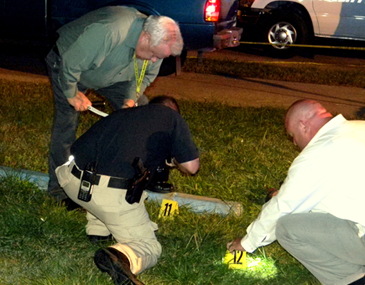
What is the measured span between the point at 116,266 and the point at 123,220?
38 centimetres

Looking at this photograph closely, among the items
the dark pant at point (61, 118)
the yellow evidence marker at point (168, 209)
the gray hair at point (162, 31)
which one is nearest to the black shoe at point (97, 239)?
the yellow evidence marker at point (168, 209)

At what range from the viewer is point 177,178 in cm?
523

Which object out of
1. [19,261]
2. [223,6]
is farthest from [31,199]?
[223,6]

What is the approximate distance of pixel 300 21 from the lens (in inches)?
452

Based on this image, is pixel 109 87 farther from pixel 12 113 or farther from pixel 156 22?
pixel 12 113

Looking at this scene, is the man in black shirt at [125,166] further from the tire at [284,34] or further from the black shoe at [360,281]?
the tire at [284,34]

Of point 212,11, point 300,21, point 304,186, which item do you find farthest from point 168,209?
Result: point 300,21

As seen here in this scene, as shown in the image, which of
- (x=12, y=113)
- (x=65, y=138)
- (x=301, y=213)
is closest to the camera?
(x=301, y=213)

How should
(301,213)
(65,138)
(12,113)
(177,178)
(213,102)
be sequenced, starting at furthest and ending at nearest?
(213,102)
(12,113)
(177,178)
(65,138)
(301,213)

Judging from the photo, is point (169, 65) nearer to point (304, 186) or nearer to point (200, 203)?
point (200, 203)

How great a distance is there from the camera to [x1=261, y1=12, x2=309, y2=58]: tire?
37.8ft

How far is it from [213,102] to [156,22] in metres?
3.95

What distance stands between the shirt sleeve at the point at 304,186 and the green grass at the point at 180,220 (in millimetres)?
A: 657

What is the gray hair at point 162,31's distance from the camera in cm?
388
